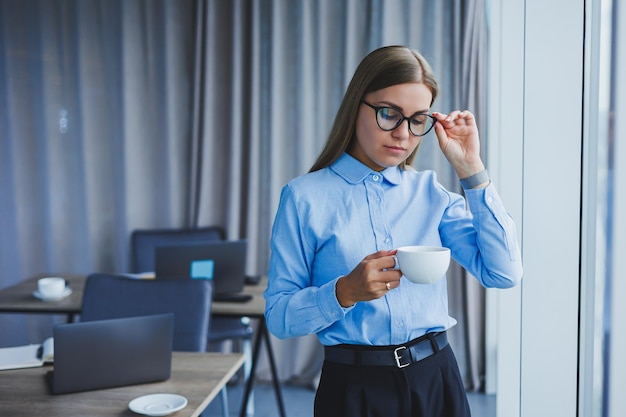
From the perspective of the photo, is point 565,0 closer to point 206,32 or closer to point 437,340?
point 437,340

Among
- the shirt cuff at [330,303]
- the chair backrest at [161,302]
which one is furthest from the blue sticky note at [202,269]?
the shirt cuff at [330,303]

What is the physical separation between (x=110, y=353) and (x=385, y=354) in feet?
2.44

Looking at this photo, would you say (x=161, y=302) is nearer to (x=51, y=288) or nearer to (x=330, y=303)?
(x=51, y=288)

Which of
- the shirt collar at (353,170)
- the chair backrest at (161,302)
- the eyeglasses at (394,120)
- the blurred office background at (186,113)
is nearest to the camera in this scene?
the eyeglasses at (394,120)

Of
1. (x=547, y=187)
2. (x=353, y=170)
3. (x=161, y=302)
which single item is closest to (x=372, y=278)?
(x=353, y=170)

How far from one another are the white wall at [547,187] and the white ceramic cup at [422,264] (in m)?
0.46

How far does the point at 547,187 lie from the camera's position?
1.43 m

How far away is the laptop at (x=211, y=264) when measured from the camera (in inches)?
103

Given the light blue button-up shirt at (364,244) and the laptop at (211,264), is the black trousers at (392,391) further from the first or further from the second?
the laptop at (211,264)

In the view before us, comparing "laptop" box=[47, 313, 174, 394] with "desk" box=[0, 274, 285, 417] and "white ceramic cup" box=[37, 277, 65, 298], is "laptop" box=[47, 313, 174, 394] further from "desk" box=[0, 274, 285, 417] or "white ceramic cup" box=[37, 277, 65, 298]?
"white ceramic cup" box=[37, 277, 65, 298]

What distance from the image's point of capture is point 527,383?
1.50m

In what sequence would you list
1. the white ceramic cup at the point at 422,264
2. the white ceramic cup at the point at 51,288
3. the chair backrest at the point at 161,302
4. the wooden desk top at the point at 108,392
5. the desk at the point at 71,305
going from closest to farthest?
the white ceramic cup at the point at 422,264 → the wooden desk top at the point at 108,392 → the chair backrest at the point at 161,302 → the desk at the point at 71,305 → the white ceramic cup at the point at 51,288

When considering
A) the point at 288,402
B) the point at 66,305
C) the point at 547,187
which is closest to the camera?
the point at 547,187

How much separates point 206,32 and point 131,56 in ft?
1.71
